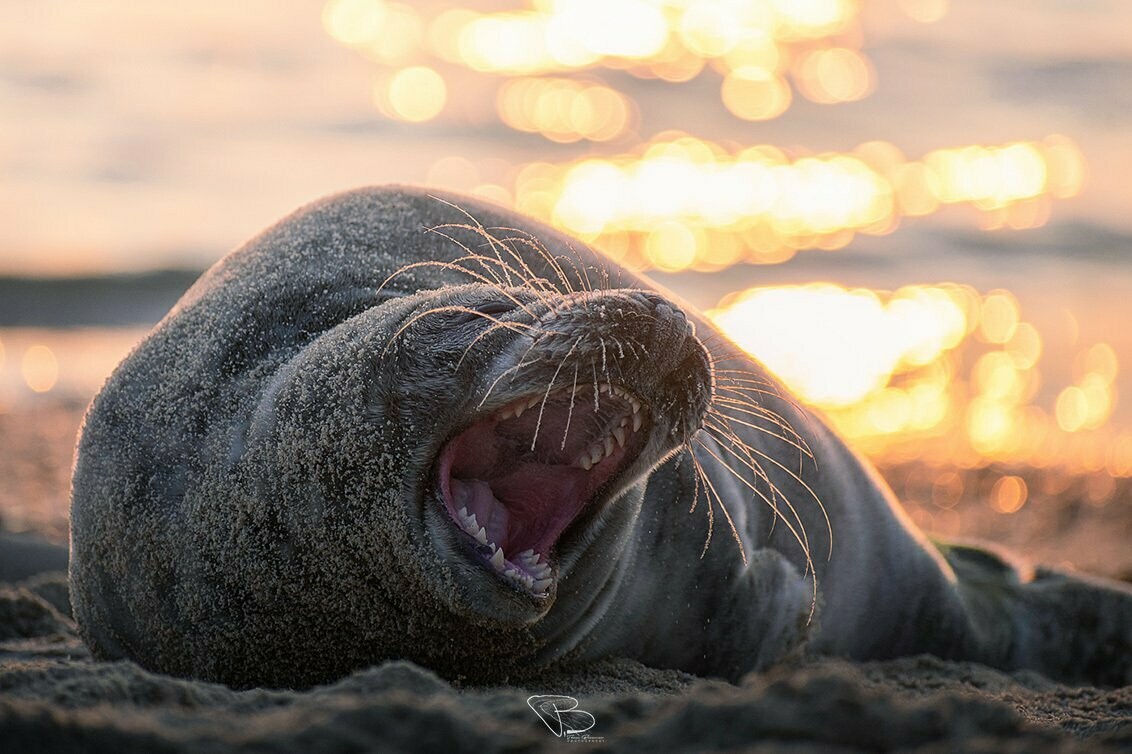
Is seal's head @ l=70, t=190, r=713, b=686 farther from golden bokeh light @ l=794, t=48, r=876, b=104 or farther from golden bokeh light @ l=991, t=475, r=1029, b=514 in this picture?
golden bokeh light @ l=794, t=48, r=876, b=104

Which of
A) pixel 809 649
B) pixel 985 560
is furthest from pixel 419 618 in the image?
pixel 985 560

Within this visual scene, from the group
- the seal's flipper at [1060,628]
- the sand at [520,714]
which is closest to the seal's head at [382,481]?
the sand at [520,714]

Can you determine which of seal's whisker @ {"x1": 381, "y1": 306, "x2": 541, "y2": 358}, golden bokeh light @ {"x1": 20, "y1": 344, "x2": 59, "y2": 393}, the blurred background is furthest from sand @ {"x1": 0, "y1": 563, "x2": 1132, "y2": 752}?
golden bokeh light @ {"x1": 20, "y1": 344, "x2": 59, "y2": 393}

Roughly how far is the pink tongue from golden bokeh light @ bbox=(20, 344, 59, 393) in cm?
860

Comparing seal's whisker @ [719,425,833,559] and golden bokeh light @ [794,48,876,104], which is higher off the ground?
golden bokeh light @ [794,48,876,104]

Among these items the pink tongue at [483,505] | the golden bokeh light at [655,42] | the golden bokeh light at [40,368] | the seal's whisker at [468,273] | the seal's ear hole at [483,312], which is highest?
the golden bokeh light at [655,42]

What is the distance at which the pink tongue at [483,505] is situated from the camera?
10.7 feet

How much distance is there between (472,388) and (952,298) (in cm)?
884

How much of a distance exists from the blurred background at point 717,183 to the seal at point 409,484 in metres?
4.25

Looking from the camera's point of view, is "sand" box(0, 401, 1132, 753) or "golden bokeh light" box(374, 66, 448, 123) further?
"golden bokeh light" box(374, 66, 448, 123)

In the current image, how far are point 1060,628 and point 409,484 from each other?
2.62 meters

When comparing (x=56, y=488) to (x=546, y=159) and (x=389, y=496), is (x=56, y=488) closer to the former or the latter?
(x=389, y=496)

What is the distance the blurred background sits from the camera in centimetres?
984

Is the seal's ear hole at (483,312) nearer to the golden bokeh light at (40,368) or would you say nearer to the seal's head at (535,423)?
the seal's head at (535,423)
